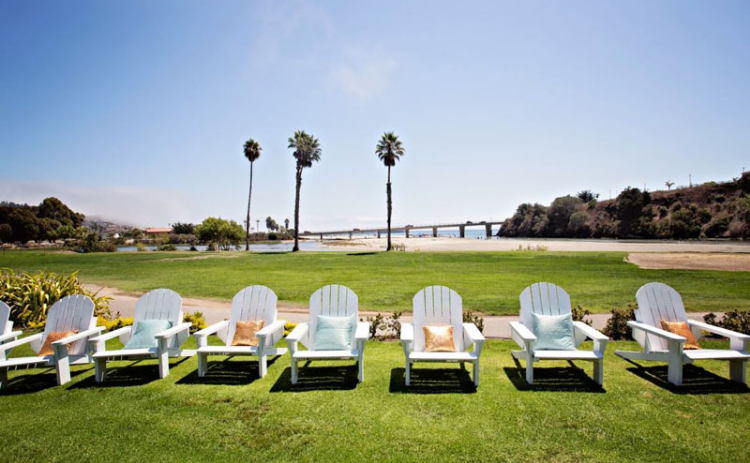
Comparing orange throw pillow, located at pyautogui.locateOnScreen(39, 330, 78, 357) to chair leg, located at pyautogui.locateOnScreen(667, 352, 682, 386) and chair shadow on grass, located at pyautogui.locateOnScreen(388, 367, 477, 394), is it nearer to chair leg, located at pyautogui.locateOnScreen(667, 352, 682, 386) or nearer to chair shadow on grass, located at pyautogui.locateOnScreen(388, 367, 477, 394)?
chair shadow on grass, located at pyautogui.locateOnScreen(388, 367, 477, 394)

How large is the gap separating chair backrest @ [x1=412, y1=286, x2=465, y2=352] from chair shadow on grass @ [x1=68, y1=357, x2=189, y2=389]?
3689 millimetres

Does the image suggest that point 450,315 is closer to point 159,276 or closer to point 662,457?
point 662,457

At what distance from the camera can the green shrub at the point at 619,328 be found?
6.88m

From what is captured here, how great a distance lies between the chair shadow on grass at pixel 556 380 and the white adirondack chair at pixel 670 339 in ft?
2.40

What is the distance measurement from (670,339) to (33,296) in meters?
11.6

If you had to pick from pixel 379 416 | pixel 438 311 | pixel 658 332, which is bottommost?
pixel 379 416

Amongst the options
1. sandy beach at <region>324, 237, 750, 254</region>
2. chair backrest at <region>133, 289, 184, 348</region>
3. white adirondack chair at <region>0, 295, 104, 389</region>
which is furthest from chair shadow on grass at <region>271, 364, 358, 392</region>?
sandy beach at <region>324, 237, 750, 254</region>

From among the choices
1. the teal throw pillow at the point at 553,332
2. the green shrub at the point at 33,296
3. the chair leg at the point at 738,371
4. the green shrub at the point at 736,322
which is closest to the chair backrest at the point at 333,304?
the teal throw pillow at the point at 553,332

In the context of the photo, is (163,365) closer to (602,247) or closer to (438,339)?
(438,339)

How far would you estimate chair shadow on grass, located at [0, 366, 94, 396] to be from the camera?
4898mm

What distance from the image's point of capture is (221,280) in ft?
53.6

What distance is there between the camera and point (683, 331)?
536cm

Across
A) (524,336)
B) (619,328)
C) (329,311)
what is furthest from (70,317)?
(619,328)

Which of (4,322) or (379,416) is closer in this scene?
(379,416)
